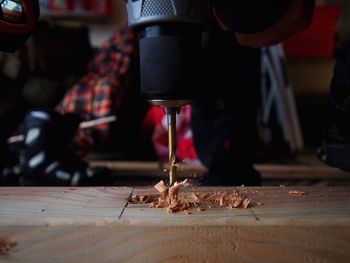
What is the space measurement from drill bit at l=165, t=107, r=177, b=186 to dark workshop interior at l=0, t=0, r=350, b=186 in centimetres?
46

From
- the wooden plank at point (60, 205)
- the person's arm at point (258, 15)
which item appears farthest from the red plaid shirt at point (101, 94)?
the person's arm at point (258, 15)

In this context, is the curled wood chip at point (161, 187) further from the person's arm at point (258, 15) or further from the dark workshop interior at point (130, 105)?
the dark workshop interior at point (130, 105)

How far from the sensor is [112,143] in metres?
1.90

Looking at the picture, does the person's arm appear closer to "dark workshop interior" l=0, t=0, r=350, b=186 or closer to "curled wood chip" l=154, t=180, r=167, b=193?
"curled wood chip" l=154, t=180, r=167, b=193

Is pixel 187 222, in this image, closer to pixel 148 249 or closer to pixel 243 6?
pixel 148 249

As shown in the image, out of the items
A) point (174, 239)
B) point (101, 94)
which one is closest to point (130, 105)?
point (101, 94)

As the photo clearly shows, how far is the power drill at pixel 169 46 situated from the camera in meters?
0.51

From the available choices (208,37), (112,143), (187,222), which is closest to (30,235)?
(187,222)

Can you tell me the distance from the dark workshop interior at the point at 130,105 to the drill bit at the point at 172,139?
46 cm

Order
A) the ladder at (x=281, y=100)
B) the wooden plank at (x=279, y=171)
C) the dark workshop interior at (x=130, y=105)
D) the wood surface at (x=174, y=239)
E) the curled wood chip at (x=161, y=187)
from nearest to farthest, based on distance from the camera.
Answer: the wood surface at (x=174, y=239), the curled wood chip at (x=161, y=187), the dark workshop interior at (x=130, y=105), the wooden plank at (x=279, y=171), the ladder at (x=281, y=100)

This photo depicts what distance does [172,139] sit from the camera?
0.58m

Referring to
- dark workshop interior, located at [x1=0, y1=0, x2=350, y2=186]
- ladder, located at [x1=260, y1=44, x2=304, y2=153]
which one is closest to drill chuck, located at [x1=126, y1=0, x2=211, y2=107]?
dark workshop interior, located at [x1=0, y1=0, x2=350, y2=186]

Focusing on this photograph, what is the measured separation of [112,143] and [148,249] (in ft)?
4.68

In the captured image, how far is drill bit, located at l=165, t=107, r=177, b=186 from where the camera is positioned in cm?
56
